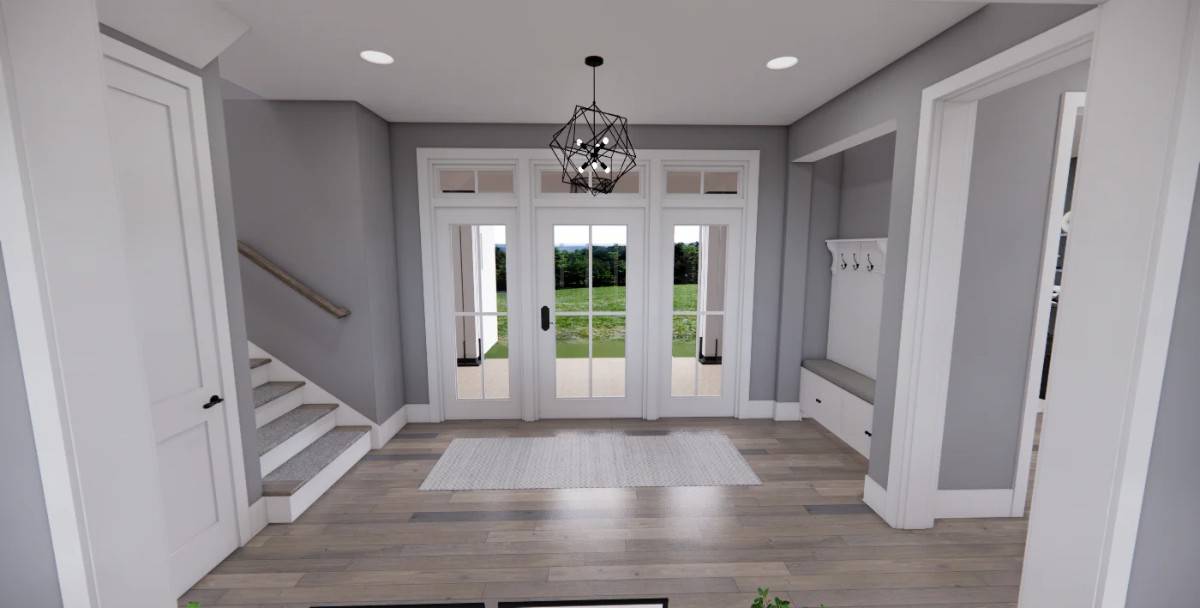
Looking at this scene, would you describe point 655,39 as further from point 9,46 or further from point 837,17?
point 9,46

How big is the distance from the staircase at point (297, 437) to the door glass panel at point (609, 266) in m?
2.14

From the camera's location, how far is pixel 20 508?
990 mm

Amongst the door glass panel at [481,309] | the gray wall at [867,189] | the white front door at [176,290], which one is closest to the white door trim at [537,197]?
the door glass panel at [481,309]

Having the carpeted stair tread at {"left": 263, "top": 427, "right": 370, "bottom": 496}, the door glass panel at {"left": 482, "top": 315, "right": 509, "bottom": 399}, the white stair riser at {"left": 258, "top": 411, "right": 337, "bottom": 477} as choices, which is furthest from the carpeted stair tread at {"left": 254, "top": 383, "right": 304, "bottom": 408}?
the door glass panel at {"left": 482, "top": 315, "right": 509, "bottom": 399}

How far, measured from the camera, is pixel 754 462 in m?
3.24

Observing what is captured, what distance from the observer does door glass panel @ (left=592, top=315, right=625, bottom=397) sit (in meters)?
3.98

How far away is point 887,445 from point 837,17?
2.23 meters

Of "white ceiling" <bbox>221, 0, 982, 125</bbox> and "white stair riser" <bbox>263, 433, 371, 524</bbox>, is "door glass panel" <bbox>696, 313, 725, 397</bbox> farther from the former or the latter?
"white stair riser" <bbox>263, 433, 371, 524</bbox>

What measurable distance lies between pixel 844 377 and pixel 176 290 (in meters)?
4.16

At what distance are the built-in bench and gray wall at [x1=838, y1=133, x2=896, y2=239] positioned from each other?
1.10m

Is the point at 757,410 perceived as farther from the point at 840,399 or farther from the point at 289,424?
the point at 289,424

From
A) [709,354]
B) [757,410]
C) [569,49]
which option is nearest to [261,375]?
[569,49]

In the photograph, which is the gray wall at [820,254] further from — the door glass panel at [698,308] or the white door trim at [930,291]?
the white door trim at [930,291]

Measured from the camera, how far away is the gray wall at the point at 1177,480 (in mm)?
1104
